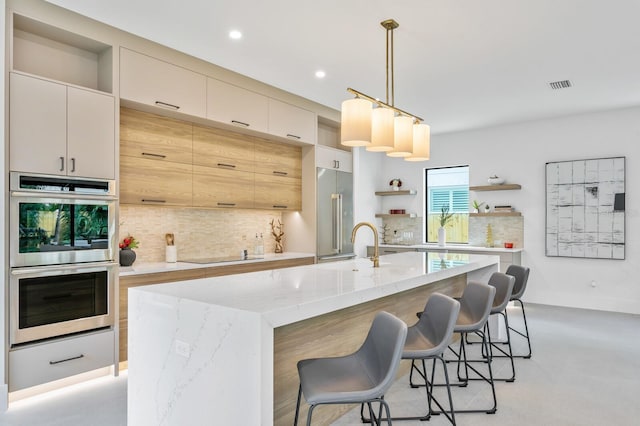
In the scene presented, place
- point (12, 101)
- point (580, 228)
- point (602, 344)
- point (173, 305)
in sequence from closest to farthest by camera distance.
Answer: point (173, 305) → point (12, 101) → point (602, 344) → point (580, 228)

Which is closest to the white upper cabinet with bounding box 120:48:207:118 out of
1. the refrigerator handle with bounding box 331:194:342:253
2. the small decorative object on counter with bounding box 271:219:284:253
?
the small decorative object on counter with bounding box 271:219:284:253

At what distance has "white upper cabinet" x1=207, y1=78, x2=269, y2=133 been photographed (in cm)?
426

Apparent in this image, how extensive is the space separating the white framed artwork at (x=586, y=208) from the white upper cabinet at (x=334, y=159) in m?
3.02

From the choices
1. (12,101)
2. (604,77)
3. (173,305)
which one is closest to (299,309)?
(173,305)

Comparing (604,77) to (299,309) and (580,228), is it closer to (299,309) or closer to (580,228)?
(580,228)

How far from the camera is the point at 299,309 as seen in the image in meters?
1.79

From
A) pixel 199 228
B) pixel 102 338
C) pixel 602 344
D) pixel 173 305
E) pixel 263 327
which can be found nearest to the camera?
pixel 263 327

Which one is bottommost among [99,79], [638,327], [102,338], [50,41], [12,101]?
[638,327]

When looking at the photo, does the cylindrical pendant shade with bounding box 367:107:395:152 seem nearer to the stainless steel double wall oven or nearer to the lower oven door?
the stainless steel double wall oven

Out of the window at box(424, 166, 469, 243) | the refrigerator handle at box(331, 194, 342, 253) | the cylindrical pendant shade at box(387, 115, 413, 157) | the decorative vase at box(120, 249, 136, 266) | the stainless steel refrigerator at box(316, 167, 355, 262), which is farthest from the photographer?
the window at box(424, 166, 469, 243)

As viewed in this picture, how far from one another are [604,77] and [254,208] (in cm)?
414

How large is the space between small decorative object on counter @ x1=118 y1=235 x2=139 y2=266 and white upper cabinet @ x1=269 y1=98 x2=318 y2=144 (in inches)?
79.5

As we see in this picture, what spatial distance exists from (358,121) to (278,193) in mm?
2640

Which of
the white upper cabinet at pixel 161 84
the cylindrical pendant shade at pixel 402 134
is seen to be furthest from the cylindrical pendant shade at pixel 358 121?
the white upper cabinet at pixel 161 84
